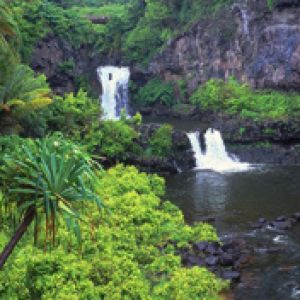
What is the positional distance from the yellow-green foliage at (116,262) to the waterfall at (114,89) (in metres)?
47.1

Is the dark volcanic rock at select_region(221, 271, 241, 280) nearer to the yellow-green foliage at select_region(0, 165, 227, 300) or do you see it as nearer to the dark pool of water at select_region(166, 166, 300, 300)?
the dark pool of water at select_region(166, 166, 300, 300)

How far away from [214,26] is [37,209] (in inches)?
2457

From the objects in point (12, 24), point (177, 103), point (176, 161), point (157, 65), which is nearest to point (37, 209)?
point (12, 24)

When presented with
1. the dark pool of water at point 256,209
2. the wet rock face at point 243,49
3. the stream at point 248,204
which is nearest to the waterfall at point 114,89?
the wet rock face at point 243,49

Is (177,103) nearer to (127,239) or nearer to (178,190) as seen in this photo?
(178,190)

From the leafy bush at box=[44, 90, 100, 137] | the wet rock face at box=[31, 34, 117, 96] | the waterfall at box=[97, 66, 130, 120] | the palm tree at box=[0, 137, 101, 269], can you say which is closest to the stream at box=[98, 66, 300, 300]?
the leafy bush at box=[44, 90, 100, 137]

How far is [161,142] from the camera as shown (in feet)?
166

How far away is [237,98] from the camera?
2500 inches

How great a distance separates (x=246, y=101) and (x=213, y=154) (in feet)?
35.6

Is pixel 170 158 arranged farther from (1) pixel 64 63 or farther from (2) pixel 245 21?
(1) pixel 64 63

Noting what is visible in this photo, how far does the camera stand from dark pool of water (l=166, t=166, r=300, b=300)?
26828mm

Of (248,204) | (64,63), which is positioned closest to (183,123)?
(64,63)

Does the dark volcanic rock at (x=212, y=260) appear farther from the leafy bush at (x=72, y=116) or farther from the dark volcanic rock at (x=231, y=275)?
the leafy bush at (x=72, y=116)

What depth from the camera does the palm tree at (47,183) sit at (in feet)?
41.2
